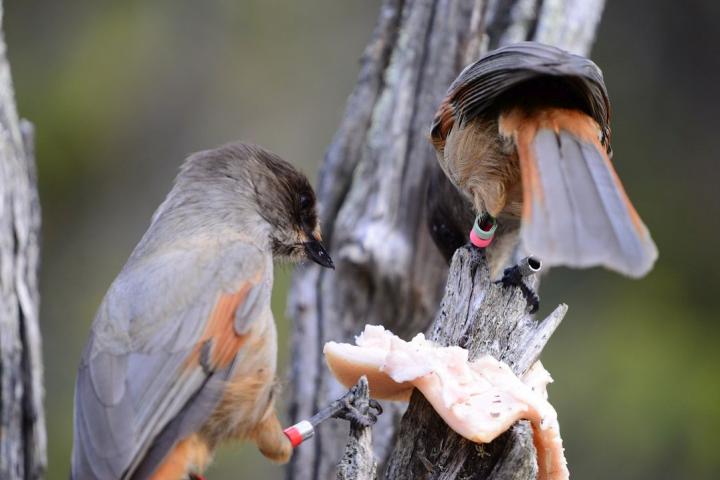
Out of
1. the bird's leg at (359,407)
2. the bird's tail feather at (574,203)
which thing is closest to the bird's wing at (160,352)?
the bird's leg at (359,407)

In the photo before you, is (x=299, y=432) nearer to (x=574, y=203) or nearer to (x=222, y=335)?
(x=222, y=335)

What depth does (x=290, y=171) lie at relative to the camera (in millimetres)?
4750

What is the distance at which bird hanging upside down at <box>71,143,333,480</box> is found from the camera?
12.8 feet

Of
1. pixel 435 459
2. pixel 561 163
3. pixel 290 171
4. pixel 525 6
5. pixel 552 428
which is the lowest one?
pixel 435 459

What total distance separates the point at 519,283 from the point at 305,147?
527 centimetres

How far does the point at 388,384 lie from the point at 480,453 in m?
0.47

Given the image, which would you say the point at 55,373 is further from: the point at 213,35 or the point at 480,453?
the point at 480,453

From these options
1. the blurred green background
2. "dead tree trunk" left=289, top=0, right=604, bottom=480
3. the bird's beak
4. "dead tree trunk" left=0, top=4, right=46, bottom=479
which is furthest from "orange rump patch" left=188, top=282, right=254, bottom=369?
the blurred green background

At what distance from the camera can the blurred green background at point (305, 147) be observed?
8.34 m

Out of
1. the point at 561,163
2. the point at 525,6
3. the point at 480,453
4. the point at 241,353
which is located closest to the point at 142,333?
the point at 241,353

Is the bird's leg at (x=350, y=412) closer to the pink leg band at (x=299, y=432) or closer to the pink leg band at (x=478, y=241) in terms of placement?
the pink leg band at (x=299, y=432)

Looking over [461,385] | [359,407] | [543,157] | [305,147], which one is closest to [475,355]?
[461,385]

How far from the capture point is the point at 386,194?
19.4 ft

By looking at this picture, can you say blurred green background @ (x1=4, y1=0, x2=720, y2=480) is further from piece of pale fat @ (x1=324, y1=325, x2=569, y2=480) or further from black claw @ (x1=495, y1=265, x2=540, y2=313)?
piece of pale fat @ (x1=324, y1=325, x2=569, y2=480)
